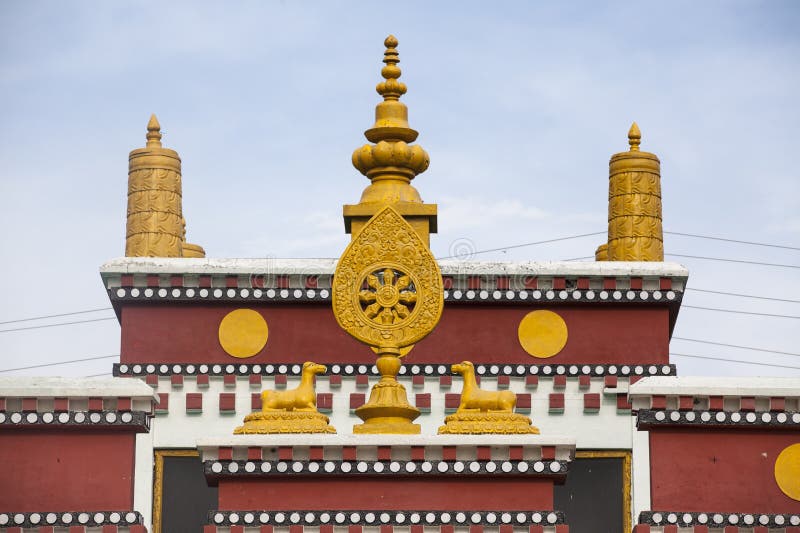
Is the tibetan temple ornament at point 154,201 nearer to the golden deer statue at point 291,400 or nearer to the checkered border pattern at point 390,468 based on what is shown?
the golden deer statue at point 291,400

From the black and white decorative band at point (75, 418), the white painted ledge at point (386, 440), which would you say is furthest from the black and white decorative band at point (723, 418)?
the black and white decorative band at point (75, 418)

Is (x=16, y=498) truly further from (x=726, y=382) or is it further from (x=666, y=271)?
(x=666, y=271)

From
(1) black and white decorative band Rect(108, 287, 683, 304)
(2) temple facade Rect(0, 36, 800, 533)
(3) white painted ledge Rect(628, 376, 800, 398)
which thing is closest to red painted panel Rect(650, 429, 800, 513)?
(2) temple facade Rect(0, 36, 800, 533)

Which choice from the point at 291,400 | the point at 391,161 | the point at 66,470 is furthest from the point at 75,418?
the point at 391,161

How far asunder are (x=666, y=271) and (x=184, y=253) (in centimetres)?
863

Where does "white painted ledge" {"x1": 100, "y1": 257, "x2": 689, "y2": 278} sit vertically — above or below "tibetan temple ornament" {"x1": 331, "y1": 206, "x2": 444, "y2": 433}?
above

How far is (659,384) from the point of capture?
2041 centimetres

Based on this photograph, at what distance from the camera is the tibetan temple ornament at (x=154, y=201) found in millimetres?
27594

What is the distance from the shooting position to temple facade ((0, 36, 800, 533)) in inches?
763

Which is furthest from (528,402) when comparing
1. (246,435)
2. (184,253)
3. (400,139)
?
(184,253)

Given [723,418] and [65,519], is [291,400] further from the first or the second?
[723,418]

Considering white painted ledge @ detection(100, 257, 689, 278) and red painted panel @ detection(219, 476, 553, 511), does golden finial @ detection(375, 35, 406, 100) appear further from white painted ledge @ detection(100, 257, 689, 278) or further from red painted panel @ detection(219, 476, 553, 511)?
red painted panel @ detection(219, 476, 553, 511)

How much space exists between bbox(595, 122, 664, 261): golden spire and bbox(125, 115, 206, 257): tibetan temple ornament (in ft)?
19.2

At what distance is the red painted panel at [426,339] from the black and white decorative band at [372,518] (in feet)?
19.0
